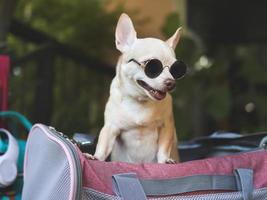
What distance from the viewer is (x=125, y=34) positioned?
1.46m

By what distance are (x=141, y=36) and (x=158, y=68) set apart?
209cm

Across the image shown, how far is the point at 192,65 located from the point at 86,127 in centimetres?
82

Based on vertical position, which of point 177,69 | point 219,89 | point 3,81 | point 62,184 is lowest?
point 219,89

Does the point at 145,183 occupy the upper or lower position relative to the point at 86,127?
upper

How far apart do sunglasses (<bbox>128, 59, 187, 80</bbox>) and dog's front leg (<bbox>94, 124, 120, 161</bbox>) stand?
20cm

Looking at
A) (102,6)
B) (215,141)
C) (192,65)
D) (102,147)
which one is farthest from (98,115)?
(102,147)

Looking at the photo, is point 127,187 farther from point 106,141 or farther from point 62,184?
point 106,141

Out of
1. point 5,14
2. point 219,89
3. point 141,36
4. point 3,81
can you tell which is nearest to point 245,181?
point 3,81

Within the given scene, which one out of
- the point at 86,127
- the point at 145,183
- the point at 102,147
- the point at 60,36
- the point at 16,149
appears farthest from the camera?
the point at 60,36

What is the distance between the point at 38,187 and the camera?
1.30 meters

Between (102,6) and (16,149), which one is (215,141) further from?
(102,6)

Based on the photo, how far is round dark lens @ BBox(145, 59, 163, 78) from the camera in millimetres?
1330

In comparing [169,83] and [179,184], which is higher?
[169,83]

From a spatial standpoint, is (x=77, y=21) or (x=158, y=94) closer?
(x=158, y=94)
